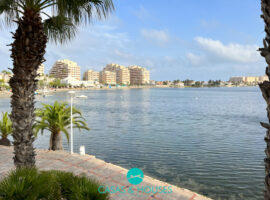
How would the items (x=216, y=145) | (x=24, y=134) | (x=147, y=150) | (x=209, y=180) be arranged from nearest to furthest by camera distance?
(x=24, y=134) → (x=209, y=180) → (x=147, y=150) → (x=216, y=145)

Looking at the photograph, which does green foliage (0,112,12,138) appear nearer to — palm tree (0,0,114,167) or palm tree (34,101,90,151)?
palm tree (34,101,90,151)

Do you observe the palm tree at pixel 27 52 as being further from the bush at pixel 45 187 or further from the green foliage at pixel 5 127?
the green foliage at pixel 5 127

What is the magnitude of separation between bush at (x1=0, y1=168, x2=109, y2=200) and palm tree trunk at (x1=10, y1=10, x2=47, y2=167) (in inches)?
66.9

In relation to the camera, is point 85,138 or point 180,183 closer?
point 180,183

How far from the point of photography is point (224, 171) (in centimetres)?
1085

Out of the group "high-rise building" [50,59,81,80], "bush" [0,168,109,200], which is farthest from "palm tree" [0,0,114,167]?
"high-rise building" [50,59,81,80]

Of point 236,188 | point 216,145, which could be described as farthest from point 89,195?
point 216,145

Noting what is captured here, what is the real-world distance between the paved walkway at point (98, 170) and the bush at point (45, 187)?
1.69 m

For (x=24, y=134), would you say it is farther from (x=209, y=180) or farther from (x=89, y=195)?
(x=209, y=180)

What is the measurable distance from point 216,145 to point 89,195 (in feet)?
46.8

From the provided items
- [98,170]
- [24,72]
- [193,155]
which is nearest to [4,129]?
[98,170]

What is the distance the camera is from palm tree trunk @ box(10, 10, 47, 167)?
15.7 ft

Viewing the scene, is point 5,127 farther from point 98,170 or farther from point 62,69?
point 62,69

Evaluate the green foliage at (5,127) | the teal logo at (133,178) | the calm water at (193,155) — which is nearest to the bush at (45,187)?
the teal logo at (133,178)
